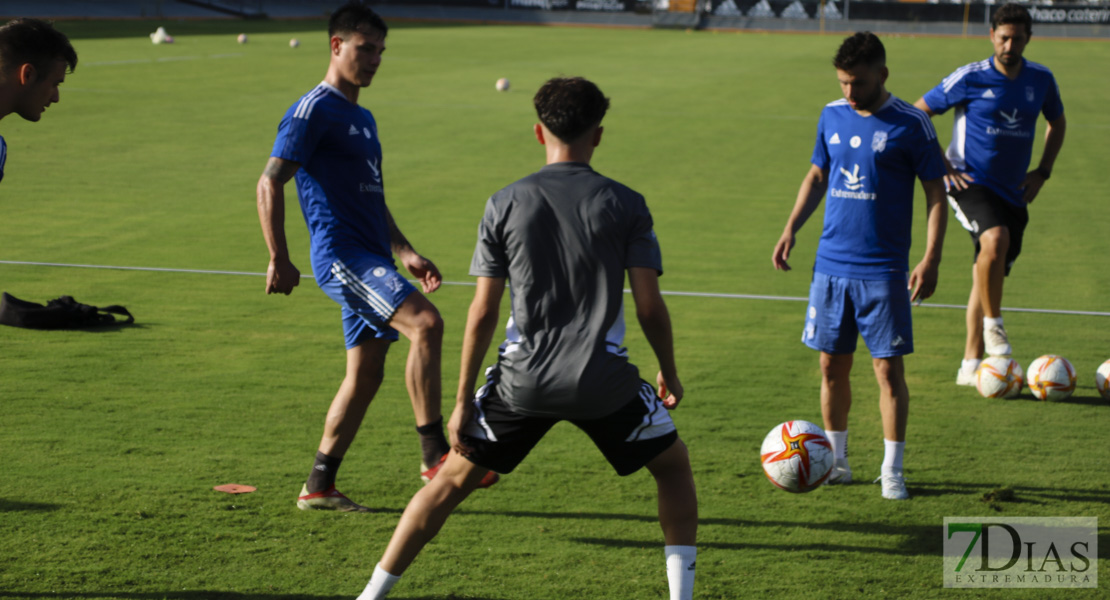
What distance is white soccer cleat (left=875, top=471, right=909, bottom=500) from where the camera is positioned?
6.09 metres

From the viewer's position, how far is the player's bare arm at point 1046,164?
8.16 m

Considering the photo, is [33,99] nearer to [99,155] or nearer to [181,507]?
[181,507]

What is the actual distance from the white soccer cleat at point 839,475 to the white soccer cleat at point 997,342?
2509mm

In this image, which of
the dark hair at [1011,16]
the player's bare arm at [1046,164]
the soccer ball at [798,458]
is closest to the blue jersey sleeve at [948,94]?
the dark hair at [1011,16]

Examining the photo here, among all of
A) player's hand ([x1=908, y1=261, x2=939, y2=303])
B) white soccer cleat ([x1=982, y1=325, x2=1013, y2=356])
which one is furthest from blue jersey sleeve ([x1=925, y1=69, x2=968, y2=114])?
player's hand ([x1=908, y1=261, x2=939, y2=303])

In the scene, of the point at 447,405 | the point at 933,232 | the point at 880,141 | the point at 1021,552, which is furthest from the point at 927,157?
the point at 447,405

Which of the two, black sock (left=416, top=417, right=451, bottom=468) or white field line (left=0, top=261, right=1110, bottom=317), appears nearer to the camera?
black sock (left=416, top=417, right=451, bottom=468)

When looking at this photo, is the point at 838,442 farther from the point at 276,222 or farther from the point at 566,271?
the point at 276,222

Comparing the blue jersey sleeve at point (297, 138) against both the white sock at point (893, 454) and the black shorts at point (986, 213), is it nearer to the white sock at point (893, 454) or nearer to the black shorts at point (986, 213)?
the white sock at point (893, 454)

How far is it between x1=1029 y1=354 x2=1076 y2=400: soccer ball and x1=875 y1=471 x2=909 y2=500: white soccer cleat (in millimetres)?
2219

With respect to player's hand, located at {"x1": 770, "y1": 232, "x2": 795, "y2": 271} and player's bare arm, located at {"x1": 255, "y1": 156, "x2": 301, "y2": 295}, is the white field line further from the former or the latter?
player's bare arm, located at {"x1": 255, "y1": 156, "x2": 301, "y2": 295}

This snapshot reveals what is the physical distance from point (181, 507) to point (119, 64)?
88.0ft

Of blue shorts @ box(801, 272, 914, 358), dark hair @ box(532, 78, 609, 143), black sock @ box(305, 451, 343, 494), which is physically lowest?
black sock @ box(305, 451, 343, 494)

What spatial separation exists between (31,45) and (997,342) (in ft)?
21.3
